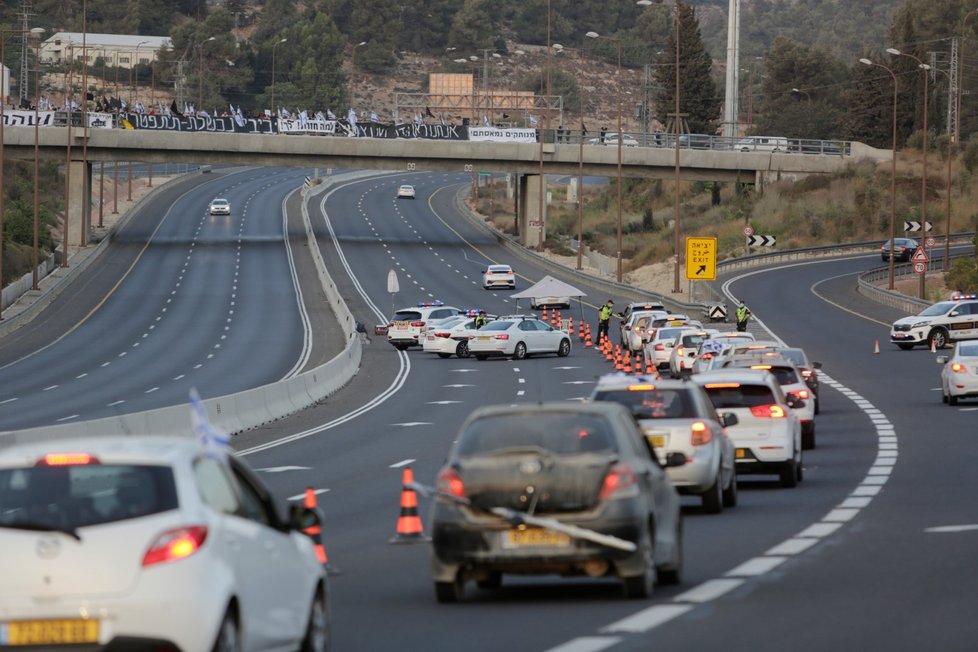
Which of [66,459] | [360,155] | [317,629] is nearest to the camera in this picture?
[66,459]

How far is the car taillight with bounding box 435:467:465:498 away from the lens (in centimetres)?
1223

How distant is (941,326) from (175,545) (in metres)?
50.4

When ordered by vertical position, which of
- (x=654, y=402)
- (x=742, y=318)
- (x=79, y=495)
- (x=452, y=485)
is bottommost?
(x=742, y=318)

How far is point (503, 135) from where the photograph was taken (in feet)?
358

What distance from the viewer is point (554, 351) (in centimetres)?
5812

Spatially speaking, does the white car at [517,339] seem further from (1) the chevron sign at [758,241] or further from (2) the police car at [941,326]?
(1) the chevron sign at [758,241]

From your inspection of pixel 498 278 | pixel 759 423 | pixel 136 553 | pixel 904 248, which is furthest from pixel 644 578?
pixel 904 248

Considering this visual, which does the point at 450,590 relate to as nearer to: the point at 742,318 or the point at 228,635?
the point at 228,635

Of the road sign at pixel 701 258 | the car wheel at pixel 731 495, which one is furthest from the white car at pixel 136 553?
the road sign at pixel 701 258

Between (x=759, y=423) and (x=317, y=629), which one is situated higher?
(x=317, y=629)

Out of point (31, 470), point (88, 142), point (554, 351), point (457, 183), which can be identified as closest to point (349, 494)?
point (31, 470)

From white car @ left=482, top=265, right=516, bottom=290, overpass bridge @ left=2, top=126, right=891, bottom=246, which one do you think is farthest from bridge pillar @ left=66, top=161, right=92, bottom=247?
A: white car @ left=482, top=265, right=516, bottom=290

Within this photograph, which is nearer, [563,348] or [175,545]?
[175,545]

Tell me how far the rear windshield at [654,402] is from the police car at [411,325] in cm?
4320
